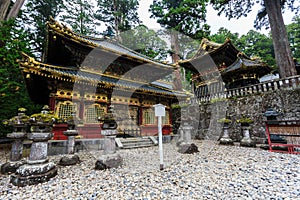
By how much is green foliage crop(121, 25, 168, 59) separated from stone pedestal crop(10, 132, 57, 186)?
1892cm

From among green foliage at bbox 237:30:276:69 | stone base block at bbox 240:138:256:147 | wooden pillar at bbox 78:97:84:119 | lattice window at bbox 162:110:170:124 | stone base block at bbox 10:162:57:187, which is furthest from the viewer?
green foliage at bbox 237:30:276:69

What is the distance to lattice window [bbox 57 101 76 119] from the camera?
716cm

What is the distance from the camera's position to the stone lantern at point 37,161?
3.27 m

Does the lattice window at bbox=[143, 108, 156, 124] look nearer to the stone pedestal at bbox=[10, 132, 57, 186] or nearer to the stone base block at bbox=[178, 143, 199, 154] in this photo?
the stone base block at bbox=[178, 143, 199, 154]

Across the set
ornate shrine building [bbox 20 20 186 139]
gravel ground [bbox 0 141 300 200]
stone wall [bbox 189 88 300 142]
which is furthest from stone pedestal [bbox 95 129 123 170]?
stone wall [bbox 189 88 300 142]

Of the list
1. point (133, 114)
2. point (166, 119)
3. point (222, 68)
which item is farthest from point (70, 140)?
point (222, 68)

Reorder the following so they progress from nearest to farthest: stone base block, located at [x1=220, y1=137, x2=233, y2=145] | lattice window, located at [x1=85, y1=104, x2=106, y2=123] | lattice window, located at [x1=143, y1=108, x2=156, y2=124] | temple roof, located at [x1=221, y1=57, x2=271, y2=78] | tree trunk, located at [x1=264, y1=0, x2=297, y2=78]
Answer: stone base block, located at [x1=220, y1=137, x2=233, y2=145] < lattice window, located at [x1=85, y1=104, x2=106, y2=123] < tree trunk, located at [x1=264, y1=0, x2=297, y2=78] < temple roof, located at [x1=221, y1=57, x2=271, y2=78] < lattice window, located at [x1=143, y1=108, x2=156, y2=124]

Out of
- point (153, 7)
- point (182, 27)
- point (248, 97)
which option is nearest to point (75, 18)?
point (153, 7)

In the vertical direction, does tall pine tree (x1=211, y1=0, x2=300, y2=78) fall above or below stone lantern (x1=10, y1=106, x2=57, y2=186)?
above

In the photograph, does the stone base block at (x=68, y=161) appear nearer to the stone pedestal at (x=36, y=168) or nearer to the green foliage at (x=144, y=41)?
the stone pedestal at (x=36, y=168)

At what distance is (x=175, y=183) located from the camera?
311 centimetres

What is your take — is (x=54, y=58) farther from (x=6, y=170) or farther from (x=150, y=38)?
(x=150, y=38)

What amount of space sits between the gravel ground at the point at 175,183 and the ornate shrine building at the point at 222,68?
742 cm

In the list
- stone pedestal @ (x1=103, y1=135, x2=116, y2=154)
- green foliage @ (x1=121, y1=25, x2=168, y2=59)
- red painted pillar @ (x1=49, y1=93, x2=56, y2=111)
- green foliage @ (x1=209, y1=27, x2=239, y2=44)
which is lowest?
stone pedestal @ (x1=103, y1=135, x2=116, y2=154)
